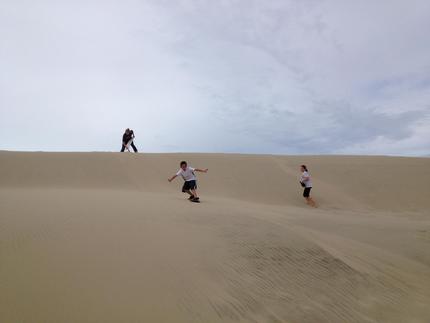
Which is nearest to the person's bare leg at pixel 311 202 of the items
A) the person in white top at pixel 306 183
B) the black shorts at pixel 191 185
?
the person in white top at pixel 306 183

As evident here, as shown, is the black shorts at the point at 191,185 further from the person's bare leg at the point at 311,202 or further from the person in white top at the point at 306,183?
the person's bare leg at the point at 311,202

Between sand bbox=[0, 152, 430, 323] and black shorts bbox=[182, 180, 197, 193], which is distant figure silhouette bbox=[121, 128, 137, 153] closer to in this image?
black shorts bbox=[182, 180, 197, 193]

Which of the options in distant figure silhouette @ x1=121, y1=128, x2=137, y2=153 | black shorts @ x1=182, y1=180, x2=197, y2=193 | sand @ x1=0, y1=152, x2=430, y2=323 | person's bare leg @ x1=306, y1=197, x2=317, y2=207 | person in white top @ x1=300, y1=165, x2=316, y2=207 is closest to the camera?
sand @ x1=0, y1=152, x2=430, y2=323

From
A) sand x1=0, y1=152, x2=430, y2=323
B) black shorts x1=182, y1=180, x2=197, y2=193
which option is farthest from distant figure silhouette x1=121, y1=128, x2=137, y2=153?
sand x1=0, y1=152, x2=430, y2=323

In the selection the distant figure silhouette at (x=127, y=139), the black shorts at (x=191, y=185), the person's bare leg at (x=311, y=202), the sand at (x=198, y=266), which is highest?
the distant figure silhouette at (x=127, y=139)

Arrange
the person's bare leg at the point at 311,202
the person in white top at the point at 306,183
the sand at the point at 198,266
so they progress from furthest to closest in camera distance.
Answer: the person's bare leg at the point at 311,202 → the person in white top at the point at 306,183 → the sand at the point at 198,266

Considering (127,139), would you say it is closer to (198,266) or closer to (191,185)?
(191,185)

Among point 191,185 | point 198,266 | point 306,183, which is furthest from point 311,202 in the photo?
point 198,266

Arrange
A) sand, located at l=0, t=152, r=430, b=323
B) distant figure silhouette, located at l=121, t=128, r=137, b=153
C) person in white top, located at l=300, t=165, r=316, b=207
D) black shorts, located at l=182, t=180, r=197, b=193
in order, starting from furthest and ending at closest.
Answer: distant figure silhouette, located at l=121, t=128, r=137, b=153 → person in white top, located at l=300, t=165, r=316, b=207 → black shorts, located at l=182, t=180, r=197, b=193 → sand, located at l=0, t=152, r=430, b=323

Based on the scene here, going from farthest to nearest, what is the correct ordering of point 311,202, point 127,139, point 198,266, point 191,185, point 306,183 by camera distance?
point 127,139 → point 311,202 → point 306,183 → point 191,185 → point 198,266

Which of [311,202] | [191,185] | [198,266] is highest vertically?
[191,185]

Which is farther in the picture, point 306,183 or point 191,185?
point 306,183

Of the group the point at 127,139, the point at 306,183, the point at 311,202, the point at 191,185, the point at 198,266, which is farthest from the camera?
the point at 127,139

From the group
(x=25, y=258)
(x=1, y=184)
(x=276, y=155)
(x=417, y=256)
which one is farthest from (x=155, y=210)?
(x=276, y=155)
